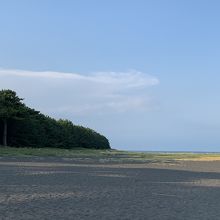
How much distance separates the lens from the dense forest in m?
67.9

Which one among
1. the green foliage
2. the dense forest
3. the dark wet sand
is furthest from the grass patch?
the dark wet sand

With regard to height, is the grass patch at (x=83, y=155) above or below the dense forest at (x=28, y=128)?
below

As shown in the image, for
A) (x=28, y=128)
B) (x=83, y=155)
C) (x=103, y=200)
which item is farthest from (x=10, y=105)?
(x=103, y=200)

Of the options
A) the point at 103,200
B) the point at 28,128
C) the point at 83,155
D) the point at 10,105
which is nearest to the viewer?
the point at 103,200

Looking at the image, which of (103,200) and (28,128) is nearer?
(103,200)

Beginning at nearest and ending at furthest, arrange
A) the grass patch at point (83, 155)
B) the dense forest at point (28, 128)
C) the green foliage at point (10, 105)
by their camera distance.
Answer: the grass patch at point (83, 155), the green foliage at point (10, 105), the dense forest at point (28, 128)

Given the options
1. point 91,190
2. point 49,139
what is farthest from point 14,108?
point 91,190

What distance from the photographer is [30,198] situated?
1407cm

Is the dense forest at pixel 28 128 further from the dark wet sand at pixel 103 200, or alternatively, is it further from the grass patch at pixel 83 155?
the dark wet sand at pixel 103 200

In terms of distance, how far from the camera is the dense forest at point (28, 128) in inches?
2675

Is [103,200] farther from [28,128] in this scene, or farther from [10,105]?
[28,128]

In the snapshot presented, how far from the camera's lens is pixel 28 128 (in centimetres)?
7338

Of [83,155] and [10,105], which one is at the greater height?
[10,105]

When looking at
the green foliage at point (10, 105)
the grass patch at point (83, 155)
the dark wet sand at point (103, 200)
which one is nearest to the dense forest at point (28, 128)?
the green foliage at point (10, 105)
